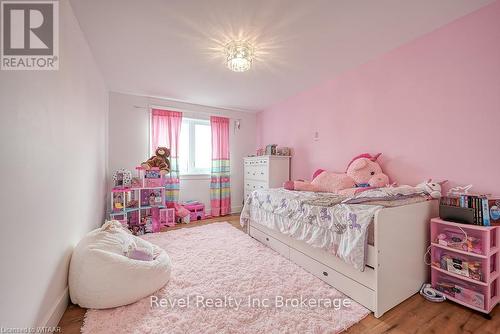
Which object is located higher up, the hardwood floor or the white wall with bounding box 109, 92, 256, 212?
the white wall with bounding box 109, 92, 256, 212

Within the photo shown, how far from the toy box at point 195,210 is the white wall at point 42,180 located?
1.96 m

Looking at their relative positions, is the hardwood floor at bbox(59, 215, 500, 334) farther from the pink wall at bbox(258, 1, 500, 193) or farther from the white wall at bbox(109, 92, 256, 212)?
the white wall at bbox(109, 92, 256, 212)

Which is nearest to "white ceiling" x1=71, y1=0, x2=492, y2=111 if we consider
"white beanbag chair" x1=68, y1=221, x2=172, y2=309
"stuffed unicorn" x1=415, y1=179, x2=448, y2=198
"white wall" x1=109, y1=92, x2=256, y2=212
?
"white wall" x1=109, y1=92, x2=256, y2=212

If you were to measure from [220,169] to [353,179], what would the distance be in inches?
106

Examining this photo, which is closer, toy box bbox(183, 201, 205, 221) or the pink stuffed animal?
the pink stuffed animal

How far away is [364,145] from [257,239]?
1.94 meters

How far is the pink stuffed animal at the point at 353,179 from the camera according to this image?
7.66 feet

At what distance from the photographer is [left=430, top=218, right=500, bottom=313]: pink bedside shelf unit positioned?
1.45m

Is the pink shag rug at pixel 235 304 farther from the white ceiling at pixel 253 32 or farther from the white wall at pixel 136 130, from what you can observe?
the white ceiling at pixel 253 32

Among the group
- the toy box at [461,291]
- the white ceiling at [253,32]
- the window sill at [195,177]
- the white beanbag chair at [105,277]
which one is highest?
the white ceiling at [253,32]

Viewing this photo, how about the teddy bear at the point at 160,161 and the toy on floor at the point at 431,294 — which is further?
the teddy bear at the point at 160,161

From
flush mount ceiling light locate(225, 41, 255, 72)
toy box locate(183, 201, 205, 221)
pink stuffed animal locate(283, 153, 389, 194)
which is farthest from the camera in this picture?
toy box locate(183, 201, 205, 221)

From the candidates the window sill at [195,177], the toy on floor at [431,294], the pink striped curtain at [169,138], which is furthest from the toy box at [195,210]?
the toy on floor at [431,294]

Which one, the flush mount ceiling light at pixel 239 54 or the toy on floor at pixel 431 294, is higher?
the flush mount ceiling light at pixel 239 54
